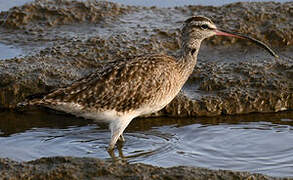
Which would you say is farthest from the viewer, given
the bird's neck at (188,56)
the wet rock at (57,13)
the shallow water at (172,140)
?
the wet rock at (57,13)

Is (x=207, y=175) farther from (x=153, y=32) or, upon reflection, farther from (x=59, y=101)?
(x=153, y=32)

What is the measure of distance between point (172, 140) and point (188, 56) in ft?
3.75

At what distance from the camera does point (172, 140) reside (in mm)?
8961

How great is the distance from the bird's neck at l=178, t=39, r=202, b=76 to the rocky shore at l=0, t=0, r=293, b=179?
787 millimetres

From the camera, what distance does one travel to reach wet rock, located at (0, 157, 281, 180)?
6.38 m

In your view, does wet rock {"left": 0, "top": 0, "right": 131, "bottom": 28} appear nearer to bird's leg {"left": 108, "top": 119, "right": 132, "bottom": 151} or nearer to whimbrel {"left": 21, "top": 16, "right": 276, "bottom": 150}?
whimbrel {"left": 21, "top": 16, "right": 276, "bottom": 150}

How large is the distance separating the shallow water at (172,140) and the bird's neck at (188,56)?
864mm

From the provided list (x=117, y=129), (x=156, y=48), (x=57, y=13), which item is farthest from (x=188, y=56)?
(x=57, y=13)

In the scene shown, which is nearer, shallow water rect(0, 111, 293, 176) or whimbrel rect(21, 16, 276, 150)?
shallow water rect(0, 111, 293, 176)

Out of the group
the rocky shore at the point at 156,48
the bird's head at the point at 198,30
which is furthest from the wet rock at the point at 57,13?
the bird's head at the point at 198,30

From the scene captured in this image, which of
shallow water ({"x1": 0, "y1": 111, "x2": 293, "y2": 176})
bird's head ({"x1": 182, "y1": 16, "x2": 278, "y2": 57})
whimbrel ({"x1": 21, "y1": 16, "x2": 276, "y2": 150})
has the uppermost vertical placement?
bird's head ({"x1": 182, "y1": 16, "x2": 278, "y2": 57})

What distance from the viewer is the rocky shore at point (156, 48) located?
1001cm

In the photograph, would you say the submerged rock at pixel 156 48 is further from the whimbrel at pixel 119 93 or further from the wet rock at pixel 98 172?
the wet rock at pixel 98 172

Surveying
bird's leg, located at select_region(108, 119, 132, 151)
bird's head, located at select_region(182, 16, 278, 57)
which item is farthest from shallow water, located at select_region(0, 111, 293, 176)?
bird's head, located at select_region(182, 16, 278, 57)
